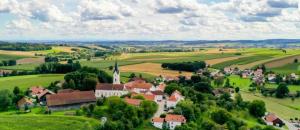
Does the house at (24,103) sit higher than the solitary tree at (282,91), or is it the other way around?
the house at (24,103)

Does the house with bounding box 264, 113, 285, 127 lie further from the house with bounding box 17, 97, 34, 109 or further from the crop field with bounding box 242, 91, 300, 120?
the house with bounding box 17, 97, 34, 109

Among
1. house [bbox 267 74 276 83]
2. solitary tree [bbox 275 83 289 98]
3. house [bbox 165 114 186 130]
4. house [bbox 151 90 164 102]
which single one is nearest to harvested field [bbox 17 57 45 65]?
house [bbox 267 74 276 83]

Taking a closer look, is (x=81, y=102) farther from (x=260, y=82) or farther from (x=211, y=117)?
(x=260, y=82)

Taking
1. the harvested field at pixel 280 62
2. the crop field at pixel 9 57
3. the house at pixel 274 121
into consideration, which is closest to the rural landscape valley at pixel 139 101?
the house at pixel 274 121

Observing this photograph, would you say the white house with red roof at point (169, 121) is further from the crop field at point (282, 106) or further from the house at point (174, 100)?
the crop field at point (282, 106)

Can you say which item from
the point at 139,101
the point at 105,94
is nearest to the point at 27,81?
the point at 105,94

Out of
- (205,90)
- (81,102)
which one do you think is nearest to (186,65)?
(205,90)

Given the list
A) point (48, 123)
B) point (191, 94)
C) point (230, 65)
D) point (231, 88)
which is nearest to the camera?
point (48, 123)
